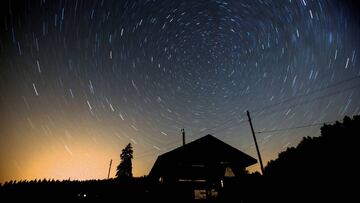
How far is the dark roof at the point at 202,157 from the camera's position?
13.8m

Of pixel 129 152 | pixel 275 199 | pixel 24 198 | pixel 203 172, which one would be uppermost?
pixel 129 152

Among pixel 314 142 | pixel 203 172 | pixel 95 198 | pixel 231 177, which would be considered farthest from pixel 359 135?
pixel 95 198

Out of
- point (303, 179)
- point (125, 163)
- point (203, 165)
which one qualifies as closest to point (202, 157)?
point (203, 165)

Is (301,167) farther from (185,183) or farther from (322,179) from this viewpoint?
(185,183)

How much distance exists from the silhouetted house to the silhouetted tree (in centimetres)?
2896

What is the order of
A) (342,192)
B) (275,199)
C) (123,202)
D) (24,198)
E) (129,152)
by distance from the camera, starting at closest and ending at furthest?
1. (342,192)
2. (275,199)
3. (123,202)
4. (24,198)
5. (129,152)

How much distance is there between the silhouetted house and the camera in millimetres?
13539

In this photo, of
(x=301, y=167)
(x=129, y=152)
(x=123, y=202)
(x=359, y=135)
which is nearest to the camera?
(x=359, y=135)

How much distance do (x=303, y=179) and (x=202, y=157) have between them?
7.62 meters

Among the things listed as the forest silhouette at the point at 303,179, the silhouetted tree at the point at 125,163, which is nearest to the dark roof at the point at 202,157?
the forest silhouette at the point at 303,179

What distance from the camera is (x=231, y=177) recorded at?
1356cm

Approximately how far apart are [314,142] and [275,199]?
2.93 meters

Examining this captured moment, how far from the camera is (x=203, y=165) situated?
555 inches

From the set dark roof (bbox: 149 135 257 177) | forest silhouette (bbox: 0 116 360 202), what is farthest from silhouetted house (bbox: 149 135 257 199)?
forest silhouette (bbox: 0 116 360 202)
